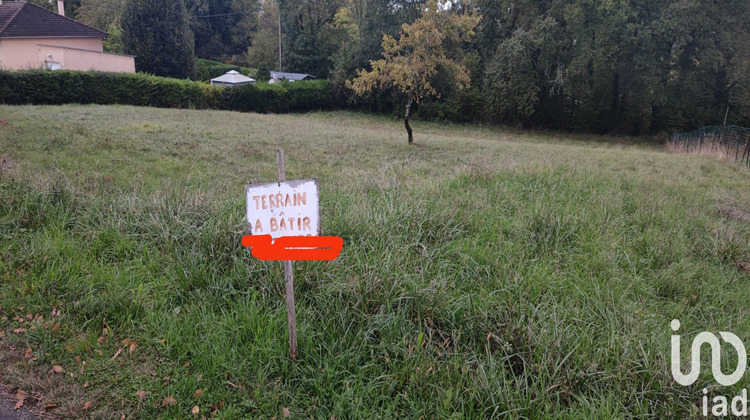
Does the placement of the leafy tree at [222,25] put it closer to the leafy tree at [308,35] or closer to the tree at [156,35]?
the leafy tree at [308,35]

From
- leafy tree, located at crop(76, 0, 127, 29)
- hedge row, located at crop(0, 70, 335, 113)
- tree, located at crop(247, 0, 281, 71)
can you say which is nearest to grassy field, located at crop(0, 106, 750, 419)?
hedge row, located at crop(0, 70, 335, 113)

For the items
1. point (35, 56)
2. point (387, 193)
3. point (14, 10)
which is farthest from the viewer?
point (14, 10)

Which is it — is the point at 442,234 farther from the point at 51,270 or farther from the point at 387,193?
the point at 51,270

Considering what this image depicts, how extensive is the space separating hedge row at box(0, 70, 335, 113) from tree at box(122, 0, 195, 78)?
8.91 metres

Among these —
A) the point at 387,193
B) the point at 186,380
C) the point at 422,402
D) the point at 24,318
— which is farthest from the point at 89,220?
the point at 422,402

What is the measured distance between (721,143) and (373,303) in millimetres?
17834

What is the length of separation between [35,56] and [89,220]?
2489cm

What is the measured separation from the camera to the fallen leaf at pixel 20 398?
240 cm

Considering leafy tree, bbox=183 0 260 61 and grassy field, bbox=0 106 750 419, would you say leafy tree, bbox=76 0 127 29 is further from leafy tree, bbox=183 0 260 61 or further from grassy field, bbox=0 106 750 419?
grassy field, bbox=0 106 750 419

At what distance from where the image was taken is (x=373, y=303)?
10.1ft

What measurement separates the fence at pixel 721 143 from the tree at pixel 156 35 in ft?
97.3

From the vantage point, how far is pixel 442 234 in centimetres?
441

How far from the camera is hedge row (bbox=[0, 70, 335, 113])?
17578 mm

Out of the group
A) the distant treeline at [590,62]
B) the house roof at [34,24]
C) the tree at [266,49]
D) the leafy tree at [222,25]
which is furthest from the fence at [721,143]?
the leafy tree at [222,25]
